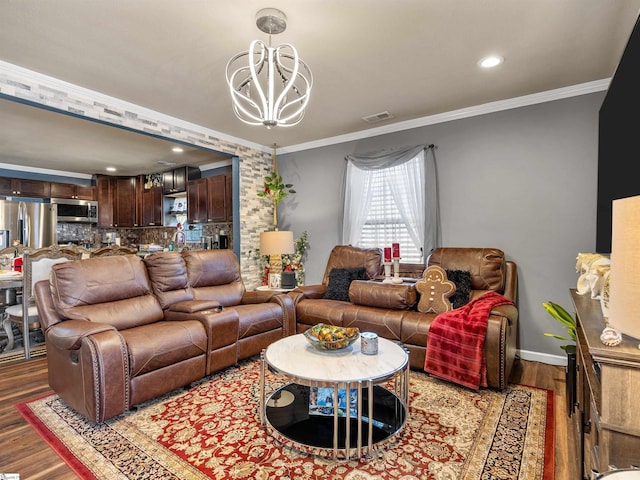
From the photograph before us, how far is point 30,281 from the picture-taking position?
336cm

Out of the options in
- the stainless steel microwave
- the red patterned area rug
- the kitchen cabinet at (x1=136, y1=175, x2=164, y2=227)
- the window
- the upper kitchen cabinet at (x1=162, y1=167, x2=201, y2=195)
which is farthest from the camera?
the kitchen cabinet at (x1=136, y1=175, x2=164, y2=227)

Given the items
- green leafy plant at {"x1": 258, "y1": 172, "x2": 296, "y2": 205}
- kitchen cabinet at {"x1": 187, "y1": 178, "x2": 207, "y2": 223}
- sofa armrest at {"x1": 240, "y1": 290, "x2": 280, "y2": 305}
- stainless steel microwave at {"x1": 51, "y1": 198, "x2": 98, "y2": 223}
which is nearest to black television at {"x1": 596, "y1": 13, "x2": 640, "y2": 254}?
sofa armrest at {"x1": 240, "y1": 290, "x2": 280, "y2": 305}

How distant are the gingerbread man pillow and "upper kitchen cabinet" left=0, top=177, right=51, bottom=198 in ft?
22.8

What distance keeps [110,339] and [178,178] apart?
15.0 feet

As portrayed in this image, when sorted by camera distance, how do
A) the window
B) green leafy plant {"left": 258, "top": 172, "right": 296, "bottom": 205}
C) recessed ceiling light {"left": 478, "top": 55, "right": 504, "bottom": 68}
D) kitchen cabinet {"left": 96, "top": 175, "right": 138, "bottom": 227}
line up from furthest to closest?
kitchen cabinet {"left": 96, "top": 175, "right": 138, "bottom": 227} → green leafy plant {"left": 258, "top": 172, "right": 296, "bottom": 205} → the window → recessed ceiling light {"left": 478, "top": 55, "right": 504, "bottom": 68}

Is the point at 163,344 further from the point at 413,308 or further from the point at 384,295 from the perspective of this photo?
the point at 413,308

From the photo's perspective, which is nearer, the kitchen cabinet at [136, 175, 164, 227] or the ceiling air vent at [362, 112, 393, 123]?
the ceiling air vent at [362, 112, 393, 123]

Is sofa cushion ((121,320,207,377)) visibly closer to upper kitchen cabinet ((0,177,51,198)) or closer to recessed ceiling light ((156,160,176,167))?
recessed ceiling light ((156,160,176,167))

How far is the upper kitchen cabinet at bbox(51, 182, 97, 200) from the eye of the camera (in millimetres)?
6379

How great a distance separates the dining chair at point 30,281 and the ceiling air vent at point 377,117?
3.68 m

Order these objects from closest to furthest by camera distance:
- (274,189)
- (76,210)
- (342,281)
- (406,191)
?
(342,281), (406,191), (274,189), (76,210)

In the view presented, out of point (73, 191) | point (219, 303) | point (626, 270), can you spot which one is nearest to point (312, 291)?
point (219, 303)

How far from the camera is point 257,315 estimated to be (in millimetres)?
3238

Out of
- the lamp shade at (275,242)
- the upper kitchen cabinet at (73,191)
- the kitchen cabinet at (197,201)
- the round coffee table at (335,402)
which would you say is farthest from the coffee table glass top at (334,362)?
the upper kitchen cabinet at (73,191)
